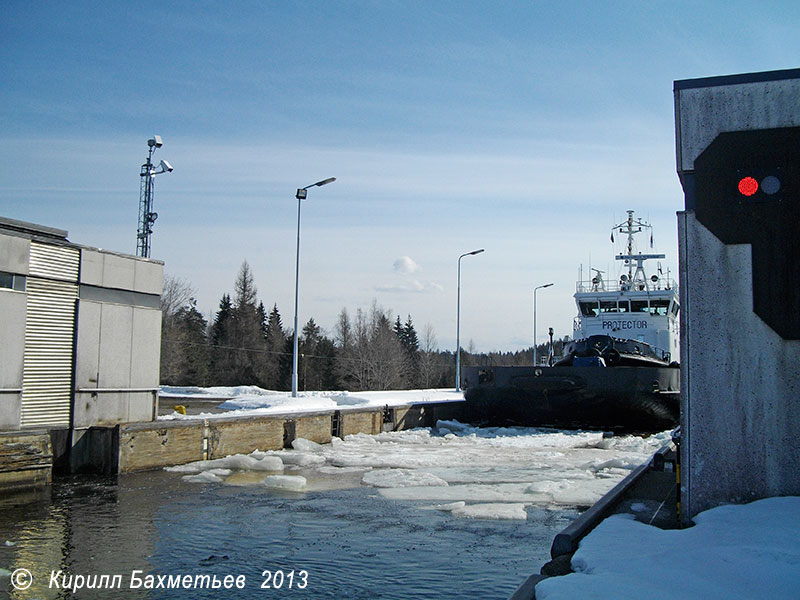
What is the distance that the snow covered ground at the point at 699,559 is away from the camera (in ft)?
11.8

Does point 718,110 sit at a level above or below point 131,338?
above

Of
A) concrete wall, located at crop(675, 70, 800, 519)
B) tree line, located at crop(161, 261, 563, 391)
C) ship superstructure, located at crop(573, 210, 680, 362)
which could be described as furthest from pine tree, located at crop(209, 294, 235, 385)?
concrete wall, located at crop(675, 70, 800, 519)

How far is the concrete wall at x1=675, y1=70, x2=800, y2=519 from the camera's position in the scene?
17.0 ft

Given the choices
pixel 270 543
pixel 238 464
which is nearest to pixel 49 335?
pixel 238 464

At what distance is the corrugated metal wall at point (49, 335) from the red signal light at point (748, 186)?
966cm

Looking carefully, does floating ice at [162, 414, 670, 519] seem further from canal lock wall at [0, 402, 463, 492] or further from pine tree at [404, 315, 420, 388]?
pine tree at [404, 315, 420, 388]

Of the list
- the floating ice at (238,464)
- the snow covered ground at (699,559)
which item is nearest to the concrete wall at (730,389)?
the snow covered ground at (699,559)

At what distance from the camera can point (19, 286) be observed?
1069 cm

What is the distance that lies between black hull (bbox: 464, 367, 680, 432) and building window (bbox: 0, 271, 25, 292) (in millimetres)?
11908

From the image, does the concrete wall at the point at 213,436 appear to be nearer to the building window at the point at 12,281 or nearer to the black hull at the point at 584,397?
the building window at the point at 12,281

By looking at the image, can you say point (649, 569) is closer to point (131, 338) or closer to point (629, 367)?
point (131, 338)

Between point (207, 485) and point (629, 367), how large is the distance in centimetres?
1136

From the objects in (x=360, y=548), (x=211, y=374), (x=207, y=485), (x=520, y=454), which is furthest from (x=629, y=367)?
(x=211, y=374)

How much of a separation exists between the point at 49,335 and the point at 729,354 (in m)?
9.67
